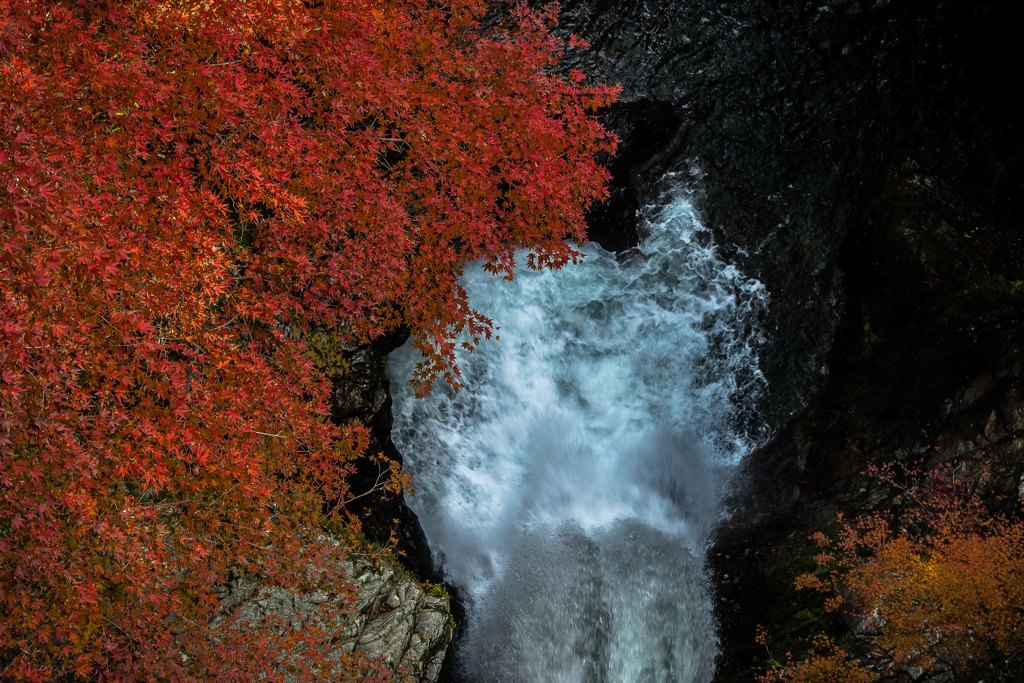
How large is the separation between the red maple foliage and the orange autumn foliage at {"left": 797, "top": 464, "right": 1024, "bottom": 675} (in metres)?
5.97

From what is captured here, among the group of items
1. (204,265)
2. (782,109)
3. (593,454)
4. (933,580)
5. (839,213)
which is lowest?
(593,454)

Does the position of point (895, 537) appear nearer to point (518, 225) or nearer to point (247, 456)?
point (518, 225)

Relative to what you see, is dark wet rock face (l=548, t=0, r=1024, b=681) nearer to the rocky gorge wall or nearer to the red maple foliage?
the rocky gorge wall

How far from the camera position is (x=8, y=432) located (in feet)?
18.2

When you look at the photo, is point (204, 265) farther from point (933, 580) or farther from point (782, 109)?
point (782, 109)

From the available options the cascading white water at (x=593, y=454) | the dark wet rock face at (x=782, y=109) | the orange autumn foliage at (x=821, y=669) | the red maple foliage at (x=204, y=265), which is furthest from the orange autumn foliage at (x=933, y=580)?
the red maple foliage at (x=204, y=265)

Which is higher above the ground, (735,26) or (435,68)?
(735,26)

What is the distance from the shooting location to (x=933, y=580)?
8.43m

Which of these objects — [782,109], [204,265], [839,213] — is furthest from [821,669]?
[782,109]

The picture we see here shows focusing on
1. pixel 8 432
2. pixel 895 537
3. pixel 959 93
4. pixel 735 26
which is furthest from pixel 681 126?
pixel 8 432

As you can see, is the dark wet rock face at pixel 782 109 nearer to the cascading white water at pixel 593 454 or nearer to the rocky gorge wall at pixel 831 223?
the rocky gorge wall at pixel 831 223

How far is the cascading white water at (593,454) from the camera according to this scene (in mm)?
10422

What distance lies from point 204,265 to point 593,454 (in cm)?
686

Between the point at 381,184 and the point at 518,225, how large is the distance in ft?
6.67
